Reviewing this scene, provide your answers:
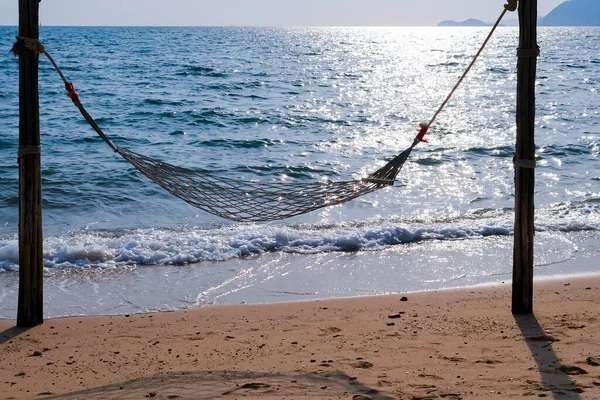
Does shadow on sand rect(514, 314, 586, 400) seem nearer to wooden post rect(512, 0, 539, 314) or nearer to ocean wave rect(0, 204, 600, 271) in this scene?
wooden post rect(512, 0, 539, 314)

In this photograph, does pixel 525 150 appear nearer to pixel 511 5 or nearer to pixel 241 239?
pixel 511 5

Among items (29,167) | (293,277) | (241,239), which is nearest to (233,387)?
(29,167)

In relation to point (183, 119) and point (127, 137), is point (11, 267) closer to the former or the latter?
point (127, 137)

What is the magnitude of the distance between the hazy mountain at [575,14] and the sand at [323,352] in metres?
180

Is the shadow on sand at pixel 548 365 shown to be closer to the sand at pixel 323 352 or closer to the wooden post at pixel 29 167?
the sand at pixel 323 352

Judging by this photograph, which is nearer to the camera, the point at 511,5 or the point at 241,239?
the point at 511,5

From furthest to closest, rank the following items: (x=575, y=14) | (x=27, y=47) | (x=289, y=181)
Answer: (x=575, y=14) → (x=289, y=181) → (x=27, y=47)

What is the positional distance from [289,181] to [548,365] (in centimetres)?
743

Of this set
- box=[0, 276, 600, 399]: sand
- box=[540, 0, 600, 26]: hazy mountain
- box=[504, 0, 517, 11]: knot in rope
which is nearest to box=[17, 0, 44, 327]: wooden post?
box=[0, 276, 600, 399]: sand

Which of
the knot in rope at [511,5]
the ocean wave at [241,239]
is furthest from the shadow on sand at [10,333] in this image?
the knot in rope at [511,5]

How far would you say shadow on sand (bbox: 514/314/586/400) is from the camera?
127 inches

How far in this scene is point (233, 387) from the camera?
11.0ft

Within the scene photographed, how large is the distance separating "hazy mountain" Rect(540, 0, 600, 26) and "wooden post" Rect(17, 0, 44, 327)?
593 feet

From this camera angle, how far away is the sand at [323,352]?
3.33m
